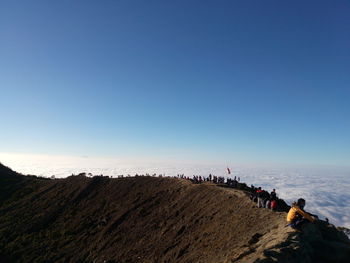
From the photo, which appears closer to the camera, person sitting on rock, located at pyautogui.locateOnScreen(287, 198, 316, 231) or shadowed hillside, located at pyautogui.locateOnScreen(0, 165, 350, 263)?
person sitting on rock, located at pyautogui.locateOnScreen(287, 198, 316, 231)

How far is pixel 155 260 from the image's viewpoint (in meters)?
23.3

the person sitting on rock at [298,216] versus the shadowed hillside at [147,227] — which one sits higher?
the person sitting on rock at [298,216]

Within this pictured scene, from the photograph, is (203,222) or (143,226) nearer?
(203,222)

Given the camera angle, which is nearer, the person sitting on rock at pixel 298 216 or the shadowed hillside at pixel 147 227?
the person sitting on rock at pixel 298 216

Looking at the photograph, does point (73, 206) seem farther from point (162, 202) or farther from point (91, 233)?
point (162, 202)

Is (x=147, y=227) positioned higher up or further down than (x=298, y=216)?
further down

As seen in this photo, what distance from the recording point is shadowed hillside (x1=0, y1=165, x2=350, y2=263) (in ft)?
50.9

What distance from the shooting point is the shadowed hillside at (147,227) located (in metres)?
15.5

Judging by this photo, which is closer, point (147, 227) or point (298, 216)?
point (298, 216)

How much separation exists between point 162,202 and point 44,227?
1852 cm

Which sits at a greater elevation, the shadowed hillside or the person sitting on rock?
the person sitting on rock

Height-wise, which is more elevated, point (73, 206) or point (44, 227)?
point (73, 206)

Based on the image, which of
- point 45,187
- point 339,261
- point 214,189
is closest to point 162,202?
point 214,189

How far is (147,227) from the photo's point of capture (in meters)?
30.5
